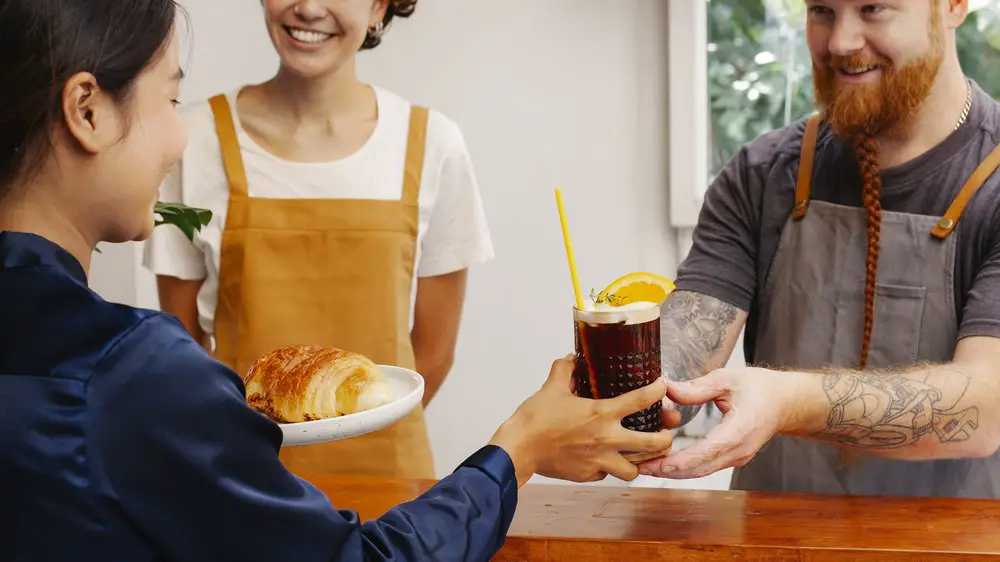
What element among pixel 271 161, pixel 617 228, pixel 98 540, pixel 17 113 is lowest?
pixel 617 228

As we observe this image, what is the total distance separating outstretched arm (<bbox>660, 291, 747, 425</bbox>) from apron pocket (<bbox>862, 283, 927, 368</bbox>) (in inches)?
9.4

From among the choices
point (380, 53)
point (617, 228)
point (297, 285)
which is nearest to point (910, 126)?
point (297, 285)

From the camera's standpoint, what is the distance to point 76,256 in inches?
44.4

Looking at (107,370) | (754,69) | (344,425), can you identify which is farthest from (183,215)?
(754,69)

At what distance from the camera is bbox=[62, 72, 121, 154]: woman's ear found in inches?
41.1

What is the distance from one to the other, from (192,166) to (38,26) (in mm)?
1357

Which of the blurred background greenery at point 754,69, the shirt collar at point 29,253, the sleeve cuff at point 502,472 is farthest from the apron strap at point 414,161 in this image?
the blurred background greenery at point 754,69

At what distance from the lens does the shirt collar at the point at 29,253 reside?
1.03m

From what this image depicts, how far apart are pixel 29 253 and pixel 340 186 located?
1.37 m

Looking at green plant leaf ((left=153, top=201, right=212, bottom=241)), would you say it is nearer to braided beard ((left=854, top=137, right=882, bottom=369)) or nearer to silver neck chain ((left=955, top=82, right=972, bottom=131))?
braided beard ((left=854, top=137, right=882, bottom=369))

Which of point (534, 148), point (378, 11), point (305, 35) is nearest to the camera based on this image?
point (305, 35)

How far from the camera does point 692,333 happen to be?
1.93 meters

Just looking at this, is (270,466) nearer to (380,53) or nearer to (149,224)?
(149,224)

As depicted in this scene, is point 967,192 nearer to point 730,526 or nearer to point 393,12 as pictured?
point 730,526
